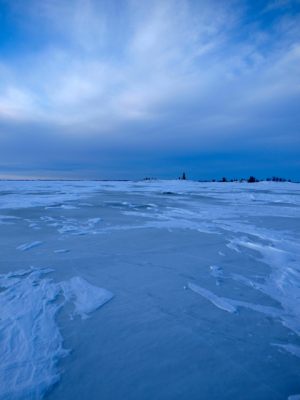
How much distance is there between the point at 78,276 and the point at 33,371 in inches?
51.5

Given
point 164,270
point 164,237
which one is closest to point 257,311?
point 164,270

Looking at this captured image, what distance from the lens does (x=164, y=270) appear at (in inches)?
113

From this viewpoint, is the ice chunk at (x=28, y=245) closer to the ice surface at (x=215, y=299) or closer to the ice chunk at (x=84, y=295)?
the ice chunk at (x=84, y=295)

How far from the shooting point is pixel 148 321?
187 centimetres

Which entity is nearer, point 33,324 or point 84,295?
point 33,324

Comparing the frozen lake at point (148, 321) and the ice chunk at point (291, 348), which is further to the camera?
the ice chunk at point (291, 348)

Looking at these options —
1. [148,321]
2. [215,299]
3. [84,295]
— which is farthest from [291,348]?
[84,295]

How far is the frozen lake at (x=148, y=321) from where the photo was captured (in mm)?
1337

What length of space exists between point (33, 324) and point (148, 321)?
0.82m

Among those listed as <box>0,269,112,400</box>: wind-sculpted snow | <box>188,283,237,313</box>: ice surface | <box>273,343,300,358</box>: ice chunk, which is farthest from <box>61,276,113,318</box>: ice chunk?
<box>273,343,300,358</box>: ice chunk

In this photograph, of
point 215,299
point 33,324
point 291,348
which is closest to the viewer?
point 291,348

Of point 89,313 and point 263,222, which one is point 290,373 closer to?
point 89,313

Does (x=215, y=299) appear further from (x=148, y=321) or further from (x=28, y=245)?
(x=28, y=245)

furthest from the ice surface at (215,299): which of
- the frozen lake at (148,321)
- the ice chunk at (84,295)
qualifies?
the ice chunk at (84,295)
